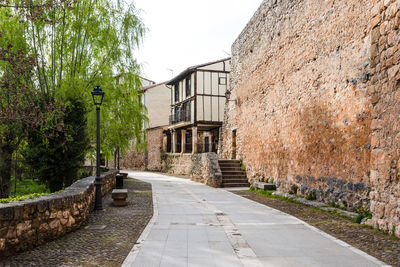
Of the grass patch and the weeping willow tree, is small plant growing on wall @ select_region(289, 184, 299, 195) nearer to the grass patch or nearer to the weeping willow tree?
the grass patch

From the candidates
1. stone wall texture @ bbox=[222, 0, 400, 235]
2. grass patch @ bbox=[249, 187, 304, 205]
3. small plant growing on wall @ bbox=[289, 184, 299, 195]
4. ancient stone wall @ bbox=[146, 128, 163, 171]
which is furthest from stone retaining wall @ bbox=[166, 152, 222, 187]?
ancient stone wall @ bbox=[146, 128, 163, 171]

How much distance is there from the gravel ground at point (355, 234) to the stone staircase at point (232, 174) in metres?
6.17

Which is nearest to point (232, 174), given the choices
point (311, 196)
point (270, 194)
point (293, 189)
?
point (270, 194)

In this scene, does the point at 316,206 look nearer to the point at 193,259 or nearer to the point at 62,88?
the point at 193,259

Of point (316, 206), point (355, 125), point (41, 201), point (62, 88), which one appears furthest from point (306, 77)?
point (41, 201)

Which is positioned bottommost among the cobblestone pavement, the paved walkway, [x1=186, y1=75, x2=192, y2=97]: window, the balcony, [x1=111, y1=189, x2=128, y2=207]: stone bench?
the cobblestone pavement

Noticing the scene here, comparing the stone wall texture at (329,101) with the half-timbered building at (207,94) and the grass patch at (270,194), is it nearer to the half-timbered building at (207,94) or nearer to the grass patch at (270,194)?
the grass patch at (270,194)

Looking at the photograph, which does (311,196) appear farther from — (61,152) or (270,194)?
(61,152)

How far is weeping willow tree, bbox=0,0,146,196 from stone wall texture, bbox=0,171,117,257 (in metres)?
3.85

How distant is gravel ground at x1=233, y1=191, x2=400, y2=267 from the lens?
4184 millimetres

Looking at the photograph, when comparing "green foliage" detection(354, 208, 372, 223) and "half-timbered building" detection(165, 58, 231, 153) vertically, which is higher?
"half-timbered building" detection(165, 58, 231, 153)

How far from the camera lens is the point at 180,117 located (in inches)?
993

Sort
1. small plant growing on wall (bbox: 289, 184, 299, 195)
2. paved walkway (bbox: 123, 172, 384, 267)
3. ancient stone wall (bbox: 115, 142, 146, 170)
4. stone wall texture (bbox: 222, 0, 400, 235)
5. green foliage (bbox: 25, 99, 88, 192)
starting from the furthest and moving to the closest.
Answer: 1. ancient stone wall (bbox: 115, 142, 146, 170)
2. small plant growing on wall (bbox: 289, 184, 299, 195)
3. green foliage (bbox: 25, 99, 88, 192)
4. stone wall texture (bbox: 222, 0, 400, 235)
5. paved walkway (bbox: 123, 172, 384, 267)

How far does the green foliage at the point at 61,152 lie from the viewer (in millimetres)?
9438
